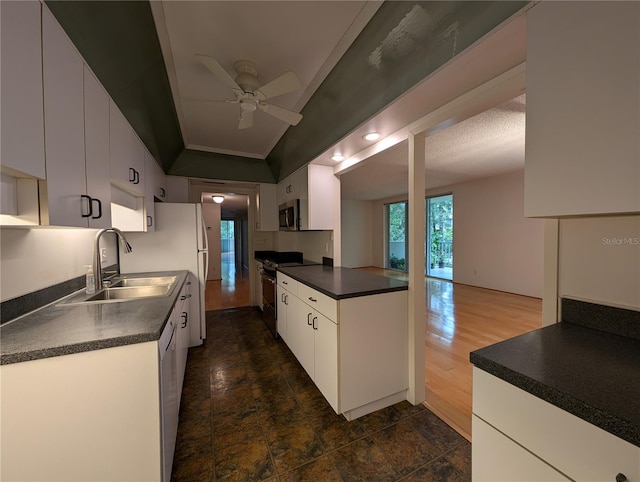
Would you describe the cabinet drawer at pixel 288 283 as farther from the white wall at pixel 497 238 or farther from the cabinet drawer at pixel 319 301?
the white wall at pixel 497 238

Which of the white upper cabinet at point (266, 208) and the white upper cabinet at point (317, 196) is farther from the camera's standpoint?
the white upper cabinet at point (266, 208)

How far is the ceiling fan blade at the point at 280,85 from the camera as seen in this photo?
4.87ft

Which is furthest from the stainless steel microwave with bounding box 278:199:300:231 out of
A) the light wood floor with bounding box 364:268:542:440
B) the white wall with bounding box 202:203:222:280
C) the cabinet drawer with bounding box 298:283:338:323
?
the white wall with bounding box 202:203:222:280

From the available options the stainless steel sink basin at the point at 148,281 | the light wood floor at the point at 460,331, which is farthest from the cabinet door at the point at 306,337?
the stainless steel sink basin at the point at 148,281

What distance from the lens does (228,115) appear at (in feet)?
8.13

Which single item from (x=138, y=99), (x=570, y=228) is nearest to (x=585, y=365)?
(x=570, y=228)

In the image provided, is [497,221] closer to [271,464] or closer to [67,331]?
[271,464]

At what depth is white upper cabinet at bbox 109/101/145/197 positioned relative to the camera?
156 centimetres

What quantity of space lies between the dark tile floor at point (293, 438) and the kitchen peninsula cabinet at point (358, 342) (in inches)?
5.9

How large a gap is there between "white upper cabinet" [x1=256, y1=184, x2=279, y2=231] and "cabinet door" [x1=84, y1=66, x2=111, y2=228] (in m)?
2.58

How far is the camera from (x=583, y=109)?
745 millimetres

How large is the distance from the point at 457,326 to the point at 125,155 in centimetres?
397

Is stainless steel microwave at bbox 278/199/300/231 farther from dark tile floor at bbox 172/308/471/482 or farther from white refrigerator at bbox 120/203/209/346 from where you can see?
dark tile floor at bbox 172/308/471/482

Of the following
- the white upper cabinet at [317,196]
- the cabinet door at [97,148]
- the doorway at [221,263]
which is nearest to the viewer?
the cabinet door at [97,148]
